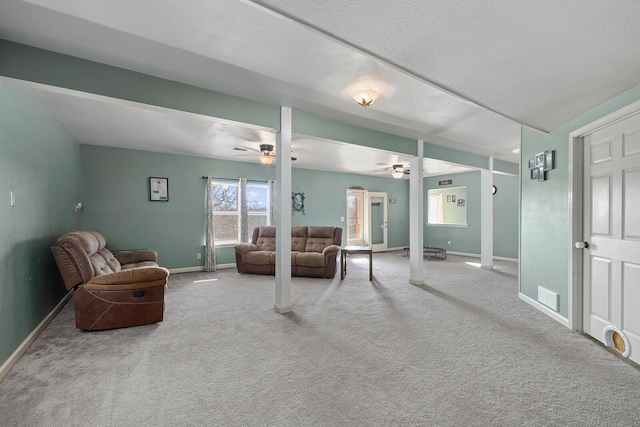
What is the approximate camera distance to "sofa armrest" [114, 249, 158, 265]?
4696mm

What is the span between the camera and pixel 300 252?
5867mm

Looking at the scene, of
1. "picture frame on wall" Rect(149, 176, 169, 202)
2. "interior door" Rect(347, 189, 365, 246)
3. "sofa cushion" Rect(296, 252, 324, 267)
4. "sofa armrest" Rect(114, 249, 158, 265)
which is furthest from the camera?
"interior door" Rect(347, 189, 365, 246)

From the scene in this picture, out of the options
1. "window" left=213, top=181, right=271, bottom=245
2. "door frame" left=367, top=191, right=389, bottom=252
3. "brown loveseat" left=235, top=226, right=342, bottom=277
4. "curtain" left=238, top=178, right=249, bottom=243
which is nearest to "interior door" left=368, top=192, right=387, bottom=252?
"door frame" left=367, top=191, right=389, bottom=252

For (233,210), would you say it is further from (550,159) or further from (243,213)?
(550,159)

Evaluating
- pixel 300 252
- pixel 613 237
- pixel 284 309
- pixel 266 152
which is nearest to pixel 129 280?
pixel 284 309

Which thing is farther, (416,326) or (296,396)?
(416,326)

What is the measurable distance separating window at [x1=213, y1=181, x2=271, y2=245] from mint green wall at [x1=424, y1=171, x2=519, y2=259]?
546 cm

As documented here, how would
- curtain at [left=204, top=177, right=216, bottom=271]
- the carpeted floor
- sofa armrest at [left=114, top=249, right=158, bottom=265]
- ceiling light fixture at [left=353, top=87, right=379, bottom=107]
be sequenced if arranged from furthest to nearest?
curtain at [left=204, top=177, right=216, bottom=271] < sofa armrest at [left=114, top=249, right=158, bottom=265] < ceiling light fixture at [left=353, top=87, right=379, bottom=107] < the carpeted floor

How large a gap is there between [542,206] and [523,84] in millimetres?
2040

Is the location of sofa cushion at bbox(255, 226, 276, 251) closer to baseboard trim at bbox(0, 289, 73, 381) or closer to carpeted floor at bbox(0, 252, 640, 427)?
carpeted floor at bbox(0, 252, 640, 427)

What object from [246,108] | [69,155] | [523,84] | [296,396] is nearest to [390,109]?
[523,84]

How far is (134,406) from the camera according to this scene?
1.75 metres

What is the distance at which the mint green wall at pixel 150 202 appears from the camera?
5.09 metres

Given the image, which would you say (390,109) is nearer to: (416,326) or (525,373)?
(416,326)
